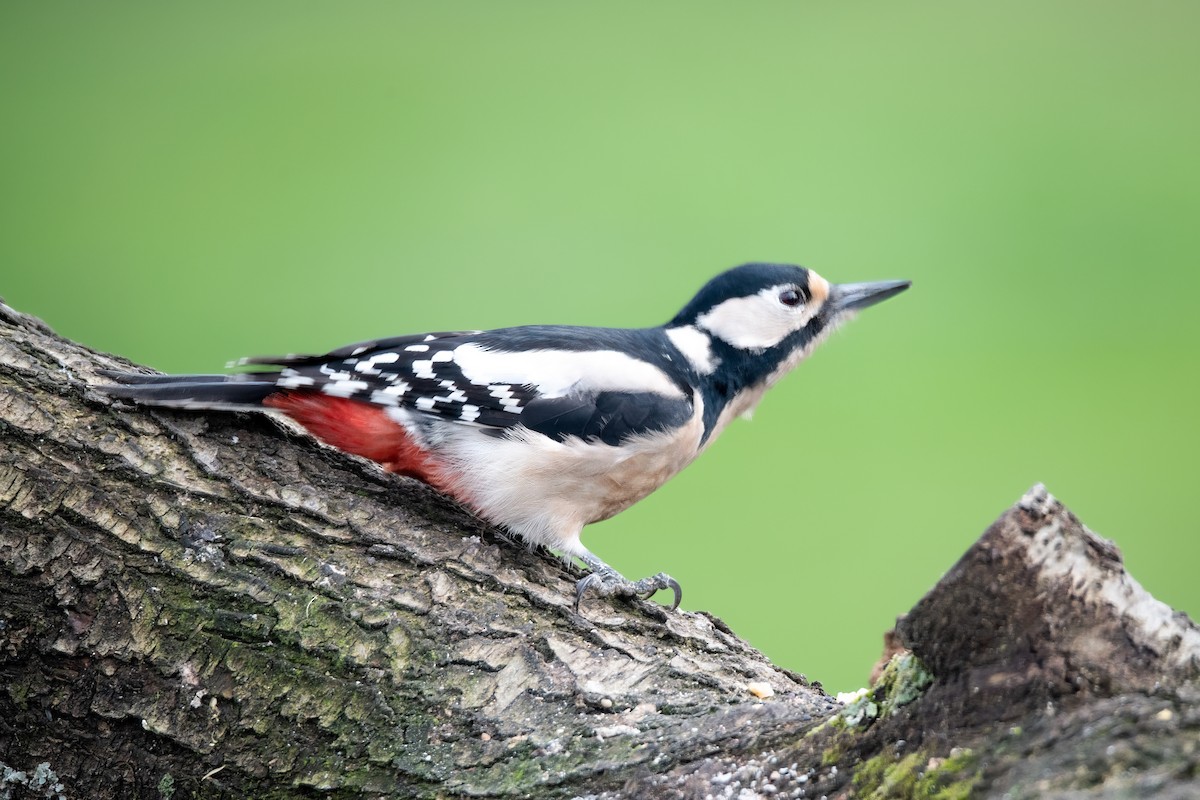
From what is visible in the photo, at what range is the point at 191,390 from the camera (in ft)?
8.23

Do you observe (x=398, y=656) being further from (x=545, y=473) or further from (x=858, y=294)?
(x=858, y=294)

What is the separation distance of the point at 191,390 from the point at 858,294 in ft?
6.79

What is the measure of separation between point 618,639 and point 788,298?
1.43 metres

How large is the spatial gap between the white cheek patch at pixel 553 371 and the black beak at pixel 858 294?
78cm

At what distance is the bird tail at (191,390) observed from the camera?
2.48 metres

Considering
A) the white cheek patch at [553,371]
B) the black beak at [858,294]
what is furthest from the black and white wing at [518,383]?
the black beak at [858,294]

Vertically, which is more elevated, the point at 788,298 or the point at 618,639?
the point at 788,298

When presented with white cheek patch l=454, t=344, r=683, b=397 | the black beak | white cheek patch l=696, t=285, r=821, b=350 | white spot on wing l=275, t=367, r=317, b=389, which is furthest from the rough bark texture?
the black beak

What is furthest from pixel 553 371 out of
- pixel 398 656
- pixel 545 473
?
pixel 398 656

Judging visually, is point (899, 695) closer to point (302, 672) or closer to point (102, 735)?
point (302, 672)

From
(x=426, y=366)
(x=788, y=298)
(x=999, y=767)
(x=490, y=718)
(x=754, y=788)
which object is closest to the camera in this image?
(x=999, y=767)

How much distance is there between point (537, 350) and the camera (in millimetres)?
3076

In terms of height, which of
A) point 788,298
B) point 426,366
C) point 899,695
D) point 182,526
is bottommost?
point 899,695

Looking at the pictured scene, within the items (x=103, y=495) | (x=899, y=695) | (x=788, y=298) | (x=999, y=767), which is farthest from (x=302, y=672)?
(x=788, y=298)
